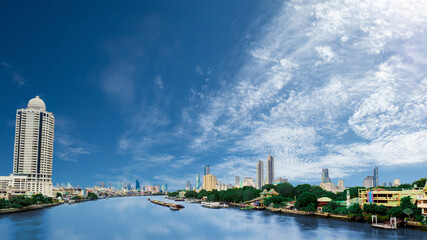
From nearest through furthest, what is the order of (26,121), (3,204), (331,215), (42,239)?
(42,239), (331,215), (3,204), (26,121)

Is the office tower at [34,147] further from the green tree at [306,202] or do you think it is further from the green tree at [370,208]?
the green tree at [370,208]

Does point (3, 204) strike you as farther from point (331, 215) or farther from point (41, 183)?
point (331, 215)

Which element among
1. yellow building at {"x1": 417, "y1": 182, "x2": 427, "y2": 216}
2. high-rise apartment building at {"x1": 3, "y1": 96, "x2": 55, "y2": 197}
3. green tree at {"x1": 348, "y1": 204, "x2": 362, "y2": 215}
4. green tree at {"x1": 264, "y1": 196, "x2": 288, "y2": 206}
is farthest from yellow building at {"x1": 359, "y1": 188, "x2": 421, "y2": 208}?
high-rise apartment building at {"x1": 3, "y1": 96, "x2": 55, "y2": 197}

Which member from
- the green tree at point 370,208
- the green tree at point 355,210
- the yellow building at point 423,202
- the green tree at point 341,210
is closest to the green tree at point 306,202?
the green tree at point 341,210

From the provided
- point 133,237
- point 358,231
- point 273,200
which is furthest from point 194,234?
point 273,200

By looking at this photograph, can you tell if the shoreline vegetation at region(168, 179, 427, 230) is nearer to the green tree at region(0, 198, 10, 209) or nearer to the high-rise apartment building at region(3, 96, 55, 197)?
the green tree at region(0, 198, 10, 209)

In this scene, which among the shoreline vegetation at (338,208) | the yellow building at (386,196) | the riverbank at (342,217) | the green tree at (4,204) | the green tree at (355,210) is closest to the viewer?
the riverbank at (342,217)

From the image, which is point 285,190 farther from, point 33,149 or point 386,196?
point 33,149
